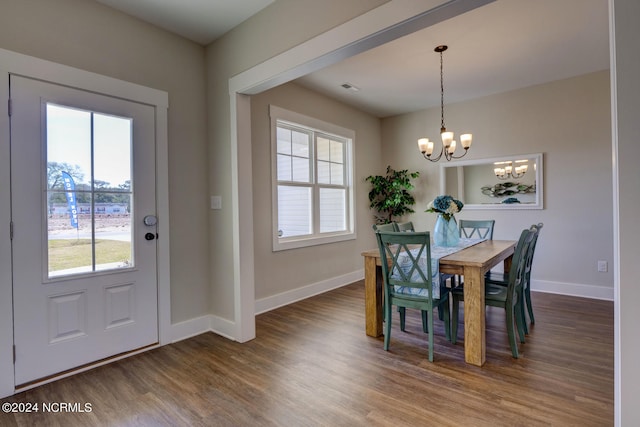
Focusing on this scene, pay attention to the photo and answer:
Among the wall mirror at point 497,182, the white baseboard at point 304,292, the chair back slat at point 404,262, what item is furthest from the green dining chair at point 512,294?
the wall mirror at point 497,182

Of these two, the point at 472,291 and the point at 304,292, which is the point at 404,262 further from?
the point at 304,292

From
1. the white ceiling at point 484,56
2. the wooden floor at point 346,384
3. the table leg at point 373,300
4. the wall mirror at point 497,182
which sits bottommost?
the wooden floor at point 346,384

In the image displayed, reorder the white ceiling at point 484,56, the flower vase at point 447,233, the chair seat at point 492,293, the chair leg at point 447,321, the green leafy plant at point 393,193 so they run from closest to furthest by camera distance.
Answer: the chair seat at point 492,293 < the white ceiling at point 484,56 < the chair leg at point 447,321 < the flower vase at point 447,233 < the green leafy plant at point 393,193

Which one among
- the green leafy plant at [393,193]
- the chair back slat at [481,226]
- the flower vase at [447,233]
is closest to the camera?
the flower vase at [447,233]

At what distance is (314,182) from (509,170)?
107 inches

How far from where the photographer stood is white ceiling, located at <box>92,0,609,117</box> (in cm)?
250

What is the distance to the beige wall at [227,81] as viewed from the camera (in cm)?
237

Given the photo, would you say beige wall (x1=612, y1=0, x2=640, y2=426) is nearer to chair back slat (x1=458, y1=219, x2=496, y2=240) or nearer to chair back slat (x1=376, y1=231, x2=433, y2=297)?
chair back slat (x1=376, y1=231, x2=433, y2=297)

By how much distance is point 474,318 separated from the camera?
7.57 ft

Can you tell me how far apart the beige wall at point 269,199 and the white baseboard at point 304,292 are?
6 cm

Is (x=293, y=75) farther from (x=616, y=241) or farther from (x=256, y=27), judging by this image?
(x=616, y=241)

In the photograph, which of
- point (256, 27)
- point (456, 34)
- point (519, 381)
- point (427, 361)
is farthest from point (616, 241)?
point (256, 27)

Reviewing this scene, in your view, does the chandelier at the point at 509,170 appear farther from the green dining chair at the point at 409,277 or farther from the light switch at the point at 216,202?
the light switch at the point at 216,202

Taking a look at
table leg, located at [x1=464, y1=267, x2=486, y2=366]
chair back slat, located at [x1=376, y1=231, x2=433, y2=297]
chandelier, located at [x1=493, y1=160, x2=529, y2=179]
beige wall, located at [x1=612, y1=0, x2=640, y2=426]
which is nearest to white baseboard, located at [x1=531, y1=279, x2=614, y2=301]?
chandelier, located at [x1=493, y1=160, x2=529, y2=179]
